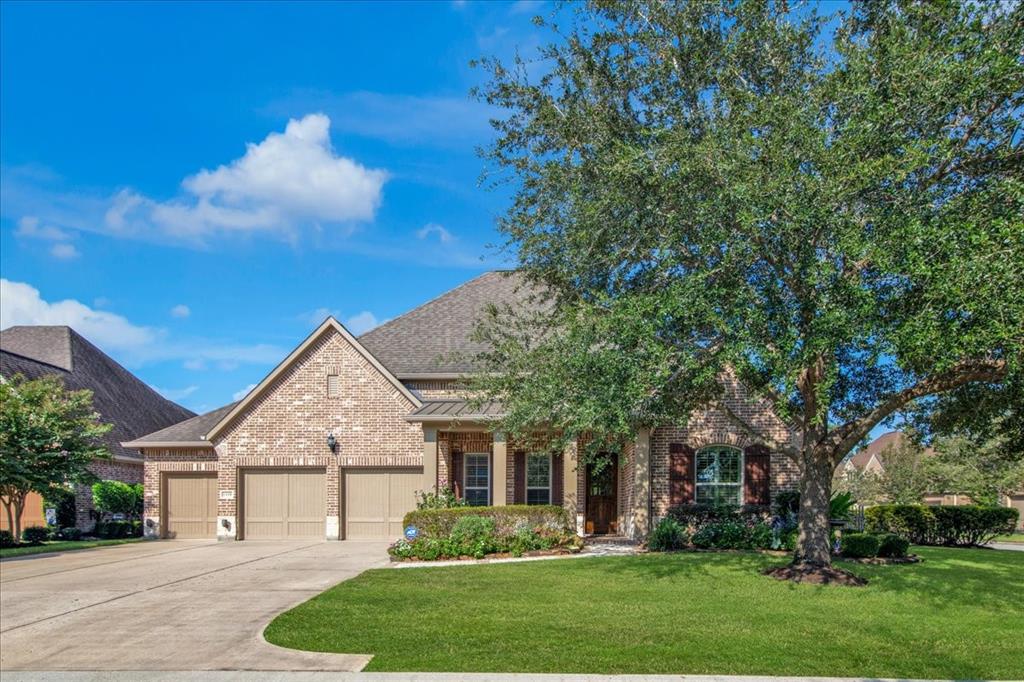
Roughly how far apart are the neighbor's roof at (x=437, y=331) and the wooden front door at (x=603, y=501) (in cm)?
467

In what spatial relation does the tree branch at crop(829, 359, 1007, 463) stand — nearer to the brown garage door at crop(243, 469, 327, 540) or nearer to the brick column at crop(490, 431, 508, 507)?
the brick column at crop(490, 431, 508, 507)

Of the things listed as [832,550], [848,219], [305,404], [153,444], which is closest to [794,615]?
[848,219]

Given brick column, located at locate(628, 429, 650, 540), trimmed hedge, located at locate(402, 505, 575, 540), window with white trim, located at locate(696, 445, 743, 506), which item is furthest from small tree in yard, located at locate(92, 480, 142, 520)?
window with white trim, located at locate(696, 445, 743, 506)

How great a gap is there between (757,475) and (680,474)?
6.01ft

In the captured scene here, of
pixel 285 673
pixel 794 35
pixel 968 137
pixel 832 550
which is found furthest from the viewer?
pixel 832 550

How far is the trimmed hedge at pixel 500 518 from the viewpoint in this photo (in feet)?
57.3

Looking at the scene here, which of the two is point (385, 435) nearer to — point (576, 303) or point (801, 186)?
point (576, 303)

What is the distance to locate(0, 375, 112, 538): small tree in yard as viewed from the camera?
21891 mm

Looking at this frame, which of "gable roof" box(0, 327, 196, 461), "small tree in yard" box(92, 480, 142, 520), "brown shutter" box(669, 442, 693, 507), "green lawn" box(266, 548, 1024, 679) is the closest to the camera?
"green lawn" box(266, 548, 1024, 679)

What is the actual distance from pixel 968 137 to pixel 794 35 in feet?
9.54

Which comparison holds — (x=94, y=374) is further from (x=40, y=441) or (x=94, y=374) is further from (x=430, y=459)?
(x=430, y=459)

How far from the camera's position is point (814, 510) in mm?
13742

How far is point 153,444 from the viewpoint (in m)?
24.1

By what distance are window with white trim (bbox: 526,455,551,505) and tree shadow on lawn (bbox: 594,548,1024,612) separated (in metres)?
6.13
